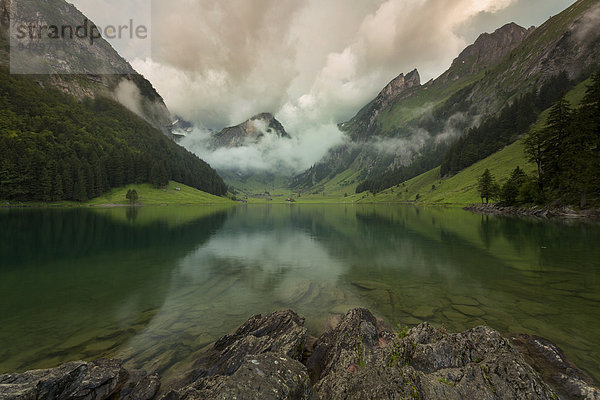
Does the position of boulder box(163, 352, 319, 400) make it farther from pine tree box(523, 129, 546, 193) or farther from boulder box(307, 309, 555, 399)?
pine tree box(523, 129, 546, 193)

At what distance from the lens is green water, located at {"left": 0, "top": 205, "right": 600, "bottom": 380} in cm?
1396

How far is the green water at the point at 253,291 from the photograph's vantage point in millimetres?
13961

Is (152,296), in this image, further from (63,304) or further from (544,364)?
(544,364)

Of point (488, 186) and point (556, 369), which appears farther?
point (488, 186)

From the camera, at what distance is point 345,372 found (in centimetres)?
916

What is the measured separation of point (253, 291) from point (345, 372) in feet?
49.3

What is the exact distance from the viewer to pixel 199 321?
16.9 m

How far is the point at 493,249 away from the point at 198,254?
44680 mm

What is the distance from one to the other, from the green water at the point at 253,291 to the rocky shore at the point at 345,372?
1.86 metres

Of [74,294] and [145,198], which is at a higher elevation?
[145,198]

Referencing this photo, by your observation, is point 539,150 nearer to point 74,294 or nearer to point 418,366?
point 418,366

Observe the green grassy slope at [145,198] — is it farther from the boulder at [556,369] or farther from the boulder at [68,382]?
the boulder at [556,369]

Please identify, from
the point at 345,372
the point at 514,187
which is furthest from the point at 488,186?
the point at 345,372

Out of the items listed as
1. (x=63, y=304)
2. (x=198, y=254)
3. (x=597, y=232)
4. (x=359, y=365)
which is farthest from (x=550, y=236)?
(x=63, y=304)
